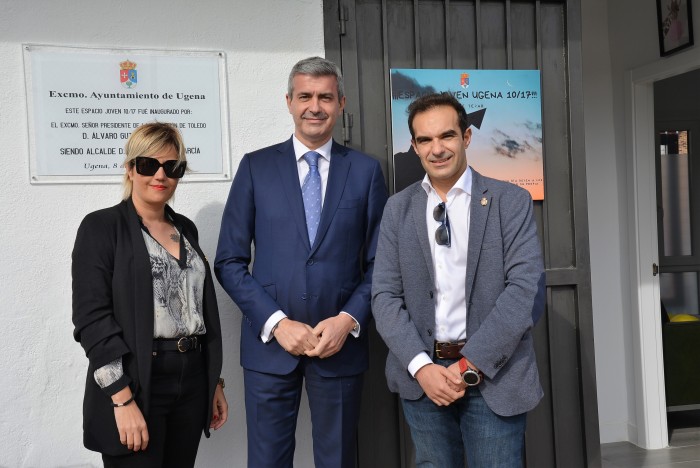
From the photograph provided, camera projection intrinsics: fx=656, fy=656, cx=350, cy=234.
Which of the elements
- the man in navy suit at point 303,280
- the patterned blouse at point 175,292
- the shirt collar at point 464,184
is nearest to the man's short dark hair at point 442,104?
the shirt collar at point 464,184

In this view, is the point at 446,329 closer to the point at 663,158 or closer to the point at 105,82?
the point at 105,82

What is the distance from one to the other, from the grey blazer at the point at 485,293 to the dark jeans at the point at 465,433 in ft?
0.19

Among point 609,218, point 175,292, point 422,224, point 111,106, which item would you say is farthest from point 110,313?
point 609,218

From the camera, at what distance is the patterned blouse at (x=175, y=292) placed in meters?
2.18

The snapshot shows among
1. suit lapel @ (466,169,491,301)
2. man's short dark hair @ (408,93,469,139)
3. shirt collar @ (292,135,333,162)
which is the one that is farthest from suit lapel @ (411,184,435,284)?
shirt collar @ (292,135,333,162)

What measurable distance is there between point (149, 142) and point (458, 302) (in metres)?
1.19

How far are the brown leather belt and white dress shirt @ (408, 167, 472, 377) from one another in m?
0.02

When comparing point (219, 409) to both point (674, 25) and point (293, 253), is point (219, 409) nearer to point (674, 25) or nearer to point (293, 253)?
point (293, 253)

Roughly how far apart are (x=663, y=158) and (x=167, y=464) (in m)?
4.69

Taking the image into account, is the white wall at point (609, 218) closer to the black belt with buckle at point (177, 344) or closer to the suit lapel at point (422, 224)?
the suit lapel at point (422, 224)

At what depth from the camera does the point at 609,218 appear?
4535 mm

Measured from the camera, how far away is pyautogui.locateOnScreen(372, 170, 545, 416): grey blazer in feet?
6.82

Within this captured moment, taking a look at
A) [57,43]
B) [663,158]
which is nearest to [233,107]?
[57,43]

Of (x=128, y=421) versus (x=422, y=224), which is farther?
(x=422, y=224)
